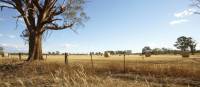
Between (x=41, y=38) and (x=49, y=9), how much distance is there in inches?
115

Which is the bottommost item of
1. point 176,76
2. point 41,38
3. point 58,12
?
point 176,76

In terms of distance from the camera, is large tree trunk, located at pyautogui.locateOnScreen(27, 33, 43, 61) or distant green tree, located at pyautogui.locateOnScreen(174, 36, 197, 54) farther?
distant green tree, located at pyautogui.locateOnScreen(174, 36, 197, 54)

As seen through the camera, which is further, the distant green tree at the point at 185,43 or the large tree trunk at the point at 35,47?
the distant green tree at the point at 185,43

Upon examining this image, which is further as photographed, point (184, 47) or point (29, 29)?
point (184, 47)

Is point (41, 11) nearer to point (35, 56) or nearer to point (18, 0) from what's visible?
point (18, 0)

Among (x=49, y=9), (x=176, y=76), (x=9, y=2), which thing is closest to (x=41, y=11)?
(x=49, y=9)

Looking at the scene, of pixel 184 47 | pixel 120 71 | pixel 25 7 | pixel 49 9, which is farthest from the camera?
pixel 184 47

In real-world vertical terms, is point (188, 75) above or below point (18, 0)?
below

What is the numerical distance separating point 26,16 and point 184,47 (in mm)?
120473

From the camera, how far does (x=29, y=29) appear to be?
90.5 feet

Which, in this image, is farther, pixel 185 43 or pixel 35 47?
pixel 185 43

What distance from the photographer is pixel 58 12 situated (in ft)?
90.4

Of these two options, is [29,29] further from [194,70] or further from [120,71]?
[194,70]

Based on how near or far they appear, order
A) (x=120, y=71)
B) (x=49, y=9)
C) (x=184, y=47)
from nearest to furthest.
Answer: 1. (x=120, y=71)
2. (x=49, y=9)
3. (x=184, y=47)
